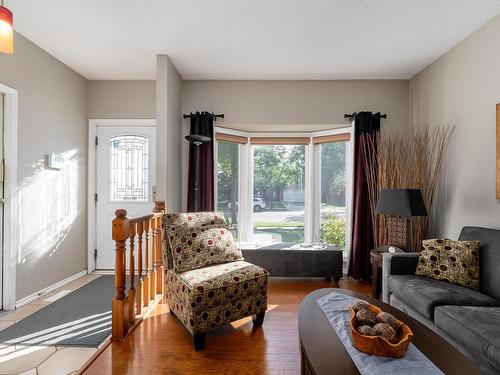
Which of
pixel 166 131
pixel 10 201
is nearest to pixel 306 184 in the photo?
pixel 166 131

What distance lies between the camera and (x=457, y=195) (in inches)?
111

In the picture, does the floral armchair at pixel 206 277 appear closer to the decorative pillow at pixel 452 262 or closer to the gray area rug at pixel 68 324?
the gray area rug at pixel 68 324

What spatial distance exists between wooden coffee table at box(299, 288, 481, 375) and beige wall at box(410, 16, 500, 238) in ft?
5.30

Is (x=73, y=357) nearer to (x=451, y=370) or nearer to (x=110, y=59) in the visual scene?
(x=451, y=370)

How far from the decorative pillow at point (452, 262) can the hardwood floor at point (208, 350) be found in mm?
1203

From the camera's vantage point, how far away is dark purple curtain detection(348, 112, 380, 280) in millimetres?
3475

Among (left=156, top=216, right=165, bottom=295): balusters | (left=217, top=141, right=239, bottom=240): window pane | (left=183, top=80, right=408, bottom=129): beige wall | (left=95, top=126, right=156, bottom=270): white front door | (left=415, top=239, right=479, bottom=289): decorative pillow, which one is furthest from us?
(left=217, top=141, right=239, bottom=240): window pane

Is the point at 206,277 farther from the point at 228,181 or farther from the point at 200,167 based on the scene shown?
the point at 228,181

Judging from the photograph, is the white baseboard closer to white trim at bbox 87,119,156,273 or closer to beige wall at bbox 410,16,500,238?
white trim at bbox 87,119,156,273

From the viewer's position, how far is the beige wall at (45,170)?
279 centimetres

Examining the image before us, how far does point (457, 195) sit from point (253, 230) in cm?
244

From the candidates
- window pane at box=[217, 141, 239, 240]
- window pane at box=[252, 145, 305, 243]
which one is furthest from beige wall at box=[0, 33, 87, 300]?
window pane at box=[252, 145, 305, 243]

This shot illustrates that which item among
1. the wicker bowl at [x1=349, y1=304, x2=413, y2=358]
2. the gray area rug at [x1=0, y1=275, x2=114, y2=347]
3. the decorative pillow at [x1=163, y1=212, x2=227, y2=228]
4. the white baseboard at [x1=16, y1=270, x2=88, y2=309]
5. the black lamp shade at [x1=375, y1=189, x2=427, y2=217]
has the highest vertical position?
the black lamp shade at [x1=375, y1=189, x2=427, y2=217]

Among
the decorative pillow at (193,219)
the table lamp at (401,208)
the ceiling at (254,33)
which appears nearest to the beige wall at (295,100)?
the ceiling at (254,33)
